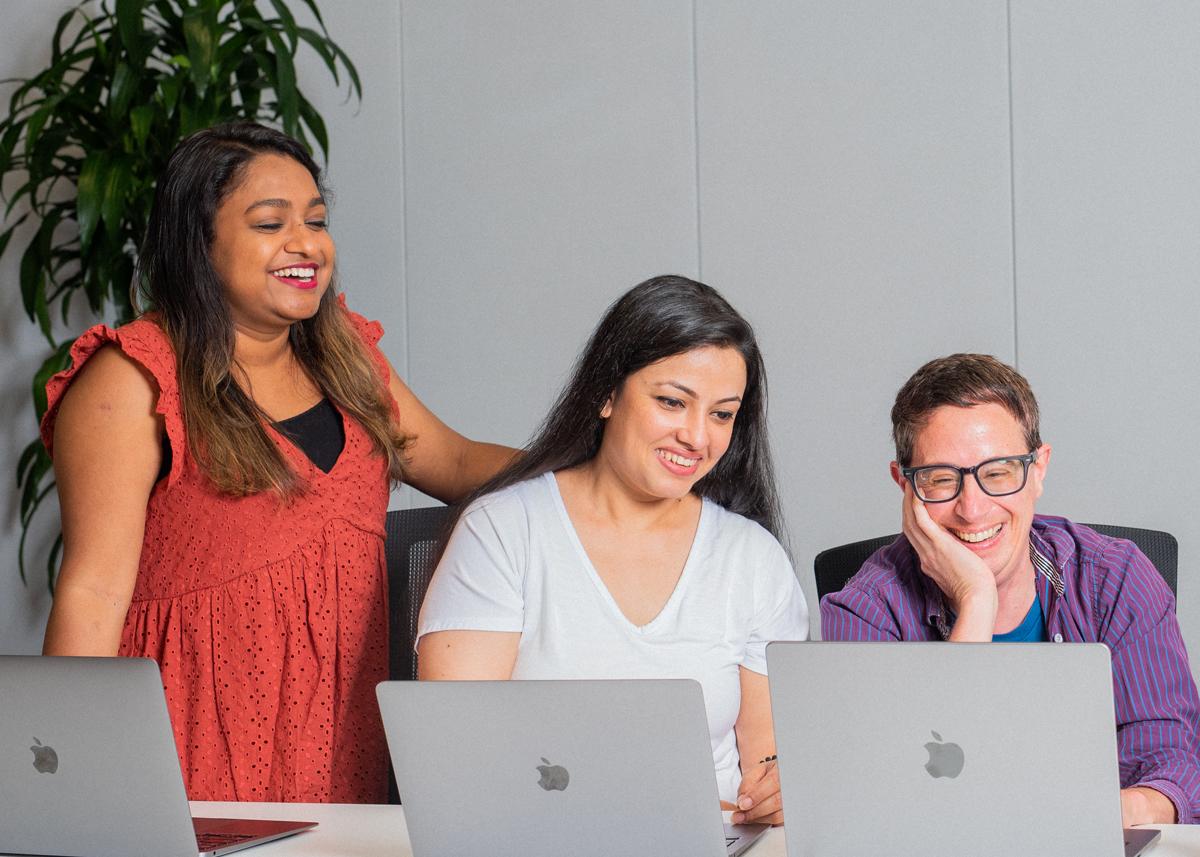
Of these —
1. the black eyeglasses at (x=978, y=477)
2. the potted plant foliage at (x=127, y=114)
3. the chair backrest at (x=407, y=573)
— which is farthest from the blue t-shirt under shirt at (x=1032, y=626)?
the potted plant foliage at (x=127, y=114)

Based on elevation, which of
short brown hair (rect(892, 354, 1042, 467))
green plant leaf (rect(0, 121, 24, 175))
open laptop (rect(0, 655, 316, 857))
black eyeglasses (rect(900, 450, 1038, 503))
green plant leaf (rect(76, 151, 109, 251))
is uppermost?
green plant leaf (rect(0, 121, 24, 175))

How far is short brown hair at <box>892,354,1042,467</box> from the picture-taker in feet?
6.60

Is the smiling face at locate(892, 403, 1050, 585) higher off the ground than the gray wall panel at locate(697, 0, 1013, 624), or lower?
lower

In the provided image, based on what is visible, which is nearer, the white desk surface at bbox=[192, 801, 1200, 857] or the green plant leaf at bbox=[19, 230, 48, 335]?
the white desk surface at bbox=[192, 801, 1200, 857]

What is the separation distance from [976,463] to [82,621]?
1.30 metres

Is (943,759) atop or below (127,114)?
below

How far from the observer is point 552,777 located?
1458mm

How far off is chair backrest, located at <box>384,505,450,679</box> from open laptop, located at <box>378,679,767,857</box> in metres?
0.72

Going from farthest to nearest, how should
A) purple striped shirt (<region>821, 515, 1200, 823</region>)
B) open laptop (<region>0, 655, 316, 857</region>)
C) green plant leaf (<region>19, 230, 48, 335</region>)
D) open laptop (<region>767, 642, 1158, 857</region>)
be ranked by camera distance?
green plant leaf (<region>19, 230, 48, 335</region>) < purple striped shirt (<region>821, 515, 1200, 823</region>) < open laptop (<region>0, 655, 316, 857</region>) < open laptop (<region>767, 642, 1158, 857</region>)

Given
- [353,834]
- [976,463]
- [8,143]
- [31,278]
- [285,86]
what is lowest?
[353,834]

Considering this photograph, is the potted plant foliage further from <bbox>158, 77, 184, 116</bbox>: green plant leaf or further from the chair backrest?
the chair backrest

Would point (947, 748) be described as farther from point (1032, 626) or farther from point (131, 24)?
point (131, 24)

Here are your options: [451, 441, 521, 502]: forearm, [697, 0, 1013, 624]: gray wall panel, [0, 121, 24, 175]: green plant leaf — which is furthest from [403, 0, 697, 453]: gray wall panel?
[451, 441, 521, 502]: forearm

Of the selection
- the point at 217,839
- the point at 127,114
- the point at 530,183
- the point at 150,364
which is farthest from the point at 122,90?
the point at 217,839
